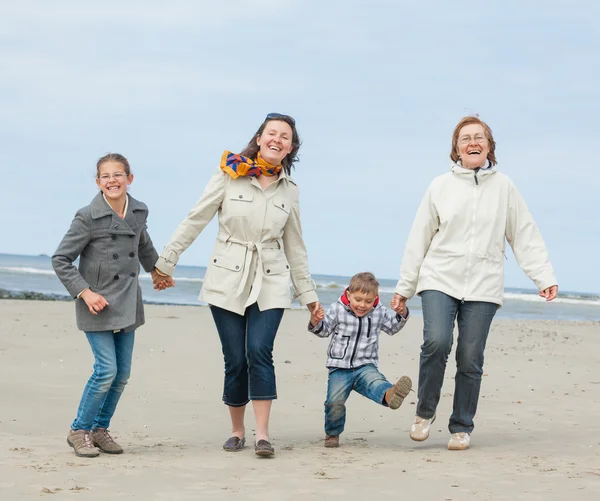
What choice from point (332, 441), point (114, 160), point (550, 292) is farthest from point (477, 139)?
point (114, 160)

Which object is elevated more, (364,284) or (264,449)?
(364,284)

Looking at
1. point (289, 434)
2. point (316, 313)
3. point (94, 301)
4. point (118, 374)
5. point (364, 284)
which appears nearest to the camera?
point (94, 301)

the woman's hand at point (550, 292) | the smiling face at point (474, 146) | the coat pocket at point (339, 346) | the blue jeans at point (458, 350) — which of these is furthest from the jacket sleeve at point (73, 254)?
the woman's hand at point (550, 292)

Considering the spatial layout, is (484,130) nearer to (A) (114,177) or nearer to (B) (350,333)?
(B) (350,333)

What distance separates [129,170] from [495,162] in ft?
7.44

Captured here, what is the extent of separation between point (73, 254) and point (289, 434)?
2000 mm

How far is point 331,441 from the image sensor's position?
5.33 m

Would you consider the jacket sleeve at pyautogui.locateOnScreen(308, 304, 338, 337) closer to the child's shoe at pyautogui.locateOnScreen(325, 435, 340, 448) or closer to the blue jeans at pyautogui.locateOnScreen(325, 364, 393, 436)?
the blue jeans at pyautogui.locateOnScreen(325, 364, 393, 436)

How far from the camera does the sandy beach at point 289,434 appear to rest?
4.13 metres

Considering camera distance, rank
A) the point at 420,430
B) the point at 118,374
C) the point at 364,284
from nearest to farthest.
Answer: the point at 118,374, the point at 420,430, the point at 364,284

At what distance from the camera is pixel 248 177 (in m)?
5.18

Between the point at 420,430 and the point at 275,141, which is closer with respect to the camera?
the point at 275,141

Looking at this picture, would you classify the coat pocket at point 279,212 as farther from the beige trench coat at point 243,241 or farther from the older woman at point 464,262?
the older woman at point 464,262

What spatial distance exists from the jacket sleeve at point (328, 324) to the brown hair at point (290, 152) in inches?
36.9
